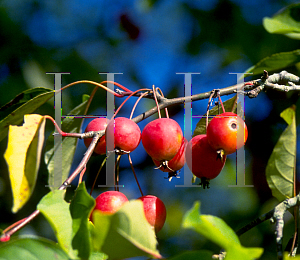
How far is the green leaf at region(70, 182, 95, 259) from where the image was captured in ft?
2.28

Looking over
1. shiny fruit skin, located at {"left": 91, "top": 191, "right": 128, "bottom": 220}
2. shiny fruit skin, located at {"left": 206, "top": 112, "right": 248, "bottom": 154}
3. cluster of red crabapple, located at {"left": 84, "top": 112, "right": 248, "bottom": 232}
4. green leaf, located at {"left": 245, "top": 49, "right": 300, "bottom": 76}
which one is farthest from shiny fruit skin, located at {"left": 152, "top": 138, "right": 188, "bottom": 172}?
green leaf, located at {"left": 245, "top": 49, "right": 300, "bottom": 76}

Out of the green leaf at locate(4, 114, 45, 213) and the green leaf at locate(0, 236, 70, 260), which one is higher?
the green leaf at locate(4, 114, 45, 213)

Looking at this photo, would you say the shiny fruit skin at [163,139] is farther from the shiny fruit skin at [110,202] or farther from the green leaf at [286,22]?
the green leaf at [286,22]

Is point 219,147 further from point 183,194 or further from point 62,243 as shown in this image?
point 183,194

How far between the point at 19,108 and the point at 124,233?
88 cm

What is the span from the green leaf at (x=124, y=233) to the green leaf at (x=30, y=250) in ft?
0.34

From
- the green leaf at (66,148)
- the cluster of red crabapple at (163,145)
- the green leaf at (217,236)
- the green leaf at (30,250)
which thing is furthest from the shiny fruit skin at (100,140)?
the green leaf at (217,236)

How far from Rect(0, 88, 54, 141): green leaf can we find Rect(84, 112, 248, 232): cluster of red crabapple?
1.09 feet

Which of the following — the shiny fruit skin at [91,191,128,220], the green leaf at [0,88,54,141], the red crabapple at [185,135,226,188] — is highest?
the green leaf at [0,88,54,141]

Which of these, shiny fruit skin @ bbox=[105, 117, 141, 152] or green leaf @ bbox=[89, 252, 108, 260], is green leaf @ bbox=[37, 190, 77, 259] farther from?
shiny fruit skin @ bbox=[105, 117, 141, 152]

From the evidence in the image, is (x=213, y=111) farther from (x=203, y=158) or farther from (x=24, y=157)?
(x=24, y=157)

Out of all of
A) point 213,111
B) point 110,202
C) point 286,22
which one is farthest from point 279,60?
point 110,202

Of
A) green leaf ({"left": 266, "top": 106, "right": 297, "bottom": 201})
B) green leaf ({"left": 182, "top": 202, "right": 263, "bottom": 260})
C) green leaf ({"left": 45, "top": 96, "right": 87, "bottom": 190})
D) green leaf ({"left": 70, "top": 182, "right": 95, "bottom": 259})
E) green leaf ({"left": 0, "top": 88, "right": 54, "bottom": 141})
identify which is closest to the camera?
green leaf ({"left": 182, "top": 202, "right": 263, "bottom": 260})

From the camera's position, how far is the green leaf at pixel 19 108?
1.26 meters
